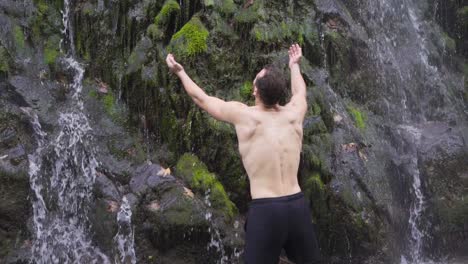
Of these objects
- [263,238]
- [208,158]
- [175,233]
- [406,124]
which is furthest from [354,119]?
[263,238]

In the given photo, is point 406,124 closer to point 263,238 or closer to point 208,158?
point 208,158

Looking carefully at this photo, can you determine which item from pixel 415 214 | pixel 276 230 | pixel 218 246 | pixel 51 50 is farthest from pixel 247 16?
pixel 276 230

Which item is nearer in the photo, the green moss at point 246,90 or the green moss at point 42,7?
the green moss at point 246,90

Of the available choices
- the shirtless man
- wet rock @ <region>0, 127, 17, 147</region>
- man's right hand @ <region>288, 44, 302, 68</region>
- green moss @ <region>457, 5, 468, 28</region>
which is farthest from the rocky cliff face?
the shirtless man

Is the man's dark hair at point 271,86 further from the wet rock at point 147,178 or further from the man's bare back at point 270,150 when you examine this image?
the wet rock at point 147,178

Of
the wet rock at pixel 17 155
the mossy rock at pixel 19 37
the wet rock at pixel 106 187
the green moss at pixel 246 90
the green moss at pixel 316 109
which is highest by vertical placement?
the mossy rock at pixel 19 37

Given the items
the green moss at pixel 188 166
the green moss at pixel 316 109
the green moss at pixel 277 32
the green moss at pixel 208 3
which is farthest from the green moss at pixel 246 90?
the green moss at pixel 208 3

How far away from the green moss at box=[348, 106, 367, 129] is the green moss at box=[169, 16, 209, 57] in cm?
248

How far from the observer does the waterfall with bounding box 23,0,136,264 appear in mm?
6902

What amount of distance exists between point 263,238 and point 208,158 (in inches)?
151

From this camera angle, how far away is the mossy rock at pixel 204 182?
23.0 feet

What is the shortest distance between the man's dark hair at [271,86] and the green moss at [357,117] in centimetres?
449

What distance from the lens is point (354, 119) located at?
8117 millimetres

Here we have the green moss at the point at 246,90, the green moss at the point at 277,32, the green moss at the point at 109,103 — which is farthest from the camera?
the green moss at the point at 109,103
